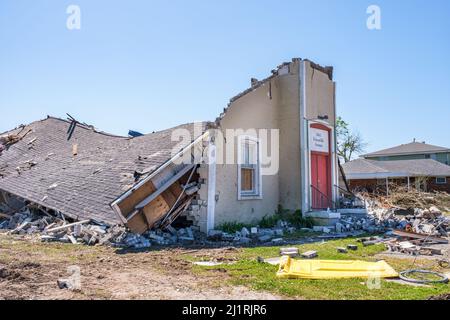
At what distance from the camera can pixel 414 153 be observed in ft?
155

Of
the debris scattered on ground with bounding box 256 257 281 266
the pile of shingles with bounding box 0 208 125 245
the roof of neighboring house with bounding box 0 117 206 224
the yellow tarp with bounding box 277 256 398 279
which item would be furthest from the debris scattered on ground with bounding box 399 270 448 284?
the roof of neighboring house with bounding box 0 117 206 224

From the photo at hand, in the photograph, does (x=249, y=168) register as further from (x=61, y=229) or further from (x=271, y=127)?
(x=61, y=229)

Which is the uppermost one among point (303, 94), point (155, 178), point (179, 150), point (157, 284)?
point (303, 94)

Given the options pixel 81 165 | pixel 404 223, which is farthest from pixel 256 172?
pixel 81 165

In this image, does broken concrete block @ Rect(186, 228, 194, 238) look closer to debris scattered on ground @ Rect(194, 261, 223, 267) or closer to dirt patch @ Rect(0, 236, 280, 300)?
dirt patch @ Rect(0, 236, 280, 300)

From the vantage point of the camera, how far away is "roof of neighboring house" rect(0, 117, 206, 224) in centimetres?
1246

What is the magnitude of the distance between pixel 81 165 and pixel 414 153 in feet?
139

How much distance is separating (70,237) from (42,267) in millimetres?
3889

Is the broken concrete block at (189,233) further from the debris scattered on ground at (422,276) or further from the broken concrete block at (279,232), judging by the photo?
the debris scattered on ground at (422,276)

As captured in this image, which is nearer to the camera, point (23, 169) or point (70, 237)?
point (70, 237)

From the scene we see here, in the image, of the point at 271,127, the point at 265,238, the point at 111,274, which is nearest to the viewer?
the point at 111,274

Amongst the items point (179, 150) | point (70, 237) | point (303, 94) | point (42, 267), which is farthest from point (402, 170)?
point (42, 267)
